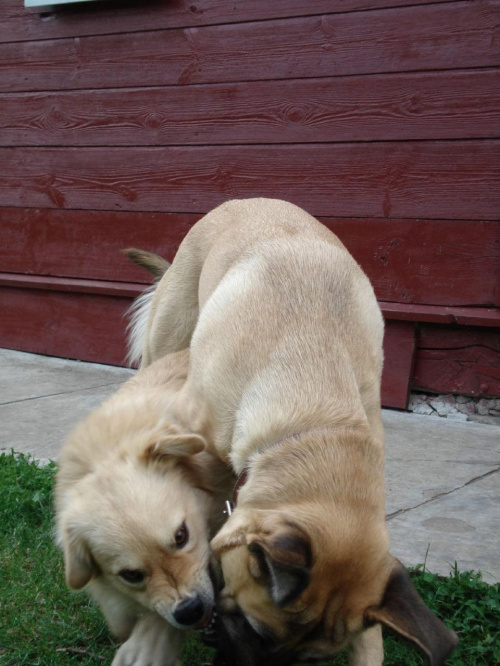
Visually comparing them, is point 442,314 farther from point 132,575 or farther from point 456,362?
point 132,575

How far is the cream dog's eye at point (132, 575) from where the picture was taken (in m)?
2.95

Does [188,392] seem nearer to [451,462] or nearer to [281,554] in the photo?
[281,554]

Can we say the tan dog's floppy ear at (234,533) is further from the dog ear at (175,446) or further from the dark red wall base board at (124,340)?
the dark red wall base board at (124,340)

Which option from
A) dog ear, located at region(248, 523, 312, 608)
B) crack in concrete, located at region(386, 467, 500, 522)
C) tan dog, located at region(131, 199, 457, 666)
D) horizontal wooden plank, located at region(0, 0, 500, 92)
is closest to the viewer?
dog ear, located at region(248, 523, 312, 608)

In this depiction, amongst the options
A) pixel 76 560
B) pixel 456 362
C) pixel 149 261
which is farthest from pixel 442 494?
pixel 149 261

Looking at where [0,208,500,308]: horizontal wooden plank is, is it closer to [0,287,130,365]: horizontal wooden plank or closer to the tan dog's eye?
[0,287,130,365]: horizontal wooden plank

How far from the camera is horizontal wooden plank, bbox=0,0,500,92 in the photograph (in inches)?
217

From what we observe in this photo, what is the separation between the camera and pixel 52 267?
7.72 meters

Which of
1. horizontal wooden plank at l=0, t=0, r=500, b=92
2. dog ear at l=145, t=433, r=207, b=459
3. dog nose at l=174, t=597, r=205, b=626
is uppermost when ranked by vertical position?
horizontal wooden plank at l=0, t=0, r=500, b=92

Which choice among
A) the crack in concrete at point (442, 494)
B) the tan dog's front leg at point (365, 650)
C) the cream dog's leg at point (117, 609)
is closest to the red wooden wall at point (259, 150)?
the crack in concrete at point (442, 494)

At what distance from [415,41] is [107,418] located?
3.55m

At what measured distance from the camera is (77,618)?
3.38 meters

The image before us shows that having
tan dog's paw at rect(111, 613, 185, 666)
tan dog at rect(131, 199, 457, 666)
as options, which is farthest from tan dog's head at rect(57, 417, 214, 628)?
tan dog at rect(131, 199, 457, 666)

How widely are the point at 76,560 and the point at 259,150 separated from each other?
13.5 ft
